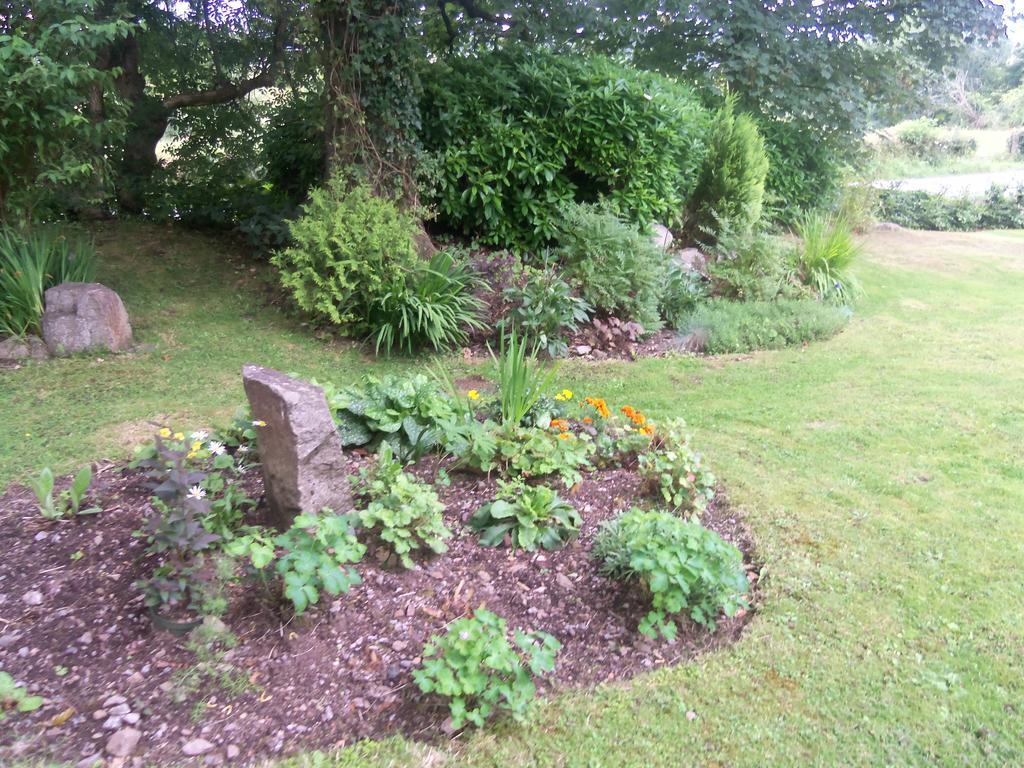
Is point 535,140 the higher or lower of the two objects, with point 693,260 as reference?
higher

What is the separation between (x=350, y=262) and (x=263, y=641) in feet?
12.7

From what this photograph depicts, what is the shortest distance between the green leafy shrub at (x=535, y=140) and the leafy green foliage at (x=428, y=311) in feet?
4.52

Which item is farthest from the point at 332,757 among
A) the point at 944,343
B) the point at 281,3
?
the point at 281,3

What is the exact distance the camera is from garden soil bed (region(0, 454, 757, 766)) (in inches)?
87.0

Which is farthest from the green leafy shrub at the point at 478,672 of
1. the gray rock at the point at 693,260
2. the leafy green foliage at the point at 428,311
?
the gray rock at the point at 693,260

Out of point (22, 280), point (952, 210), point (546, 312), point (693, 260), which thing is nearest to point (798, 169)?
point (693, 260)

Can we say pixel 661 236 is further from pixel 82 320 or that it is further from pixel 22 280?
pixel 22 280

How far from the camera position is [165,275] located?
7207 millimetres

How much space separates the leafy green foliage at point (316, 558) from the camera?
8.02 ft

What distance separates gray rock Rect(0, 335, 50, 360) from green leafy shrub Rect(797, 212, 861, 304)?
285 inches

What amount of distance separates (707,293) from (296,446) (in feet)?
19.5

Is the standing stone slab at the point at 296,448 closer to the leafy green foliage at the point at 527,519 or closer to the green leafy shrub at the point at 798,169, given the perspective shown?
the leafy green foliage at the point at 527,519

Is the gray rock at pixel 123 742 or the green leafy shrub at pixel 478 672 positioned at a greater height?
the green leafy shrub at pixel 478 672

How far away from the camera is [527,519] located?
317 centimetres
